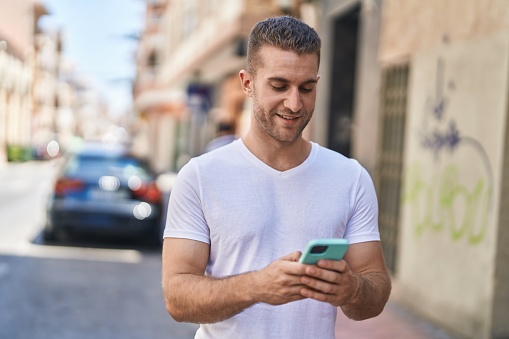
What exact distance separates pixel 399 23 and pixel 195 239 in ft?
24.1

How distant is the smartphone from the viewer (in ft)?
6.49

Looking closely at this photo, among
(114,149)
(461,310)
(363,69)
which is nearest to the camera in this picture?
(461,310)

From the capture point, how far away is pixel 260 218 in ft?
7.86

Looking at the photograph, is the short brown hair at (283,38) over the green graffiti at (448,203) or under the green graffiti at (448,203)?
over

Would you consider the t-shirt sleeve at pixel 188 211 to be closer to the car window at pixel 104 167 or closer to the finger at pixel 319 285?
the finger at pixel 319 285

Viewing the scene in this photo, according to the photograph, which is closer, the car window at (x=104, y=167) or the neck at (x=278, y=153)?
the neck at (x=278, y=153)

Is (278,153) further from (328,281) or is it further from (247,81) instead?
(328,281)

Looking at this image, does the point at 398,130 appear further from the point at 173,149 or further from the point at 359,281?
the point at 173,149

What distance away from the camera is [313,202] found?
245 centimetres

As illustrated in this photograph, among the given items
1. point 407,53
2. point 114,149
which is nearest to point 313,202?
point 407,53

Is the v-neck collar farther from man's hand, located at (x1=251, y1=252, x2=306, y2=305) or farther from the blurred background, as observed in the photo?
the blurred background

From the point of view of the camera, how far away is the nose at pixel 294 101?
2.36 meters

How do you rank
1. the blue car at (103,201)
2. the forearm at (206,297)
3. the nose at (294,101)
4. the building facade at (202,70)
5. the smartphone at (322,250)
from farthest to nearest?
the building facade at (202,70), the blue car at (103,201), the nose at (294,101), the forearm at (206,297), the smartphone at (322,250)

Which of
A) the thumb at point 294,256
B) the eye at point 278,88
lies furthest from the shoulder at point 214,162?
the thumb at point 294,256
